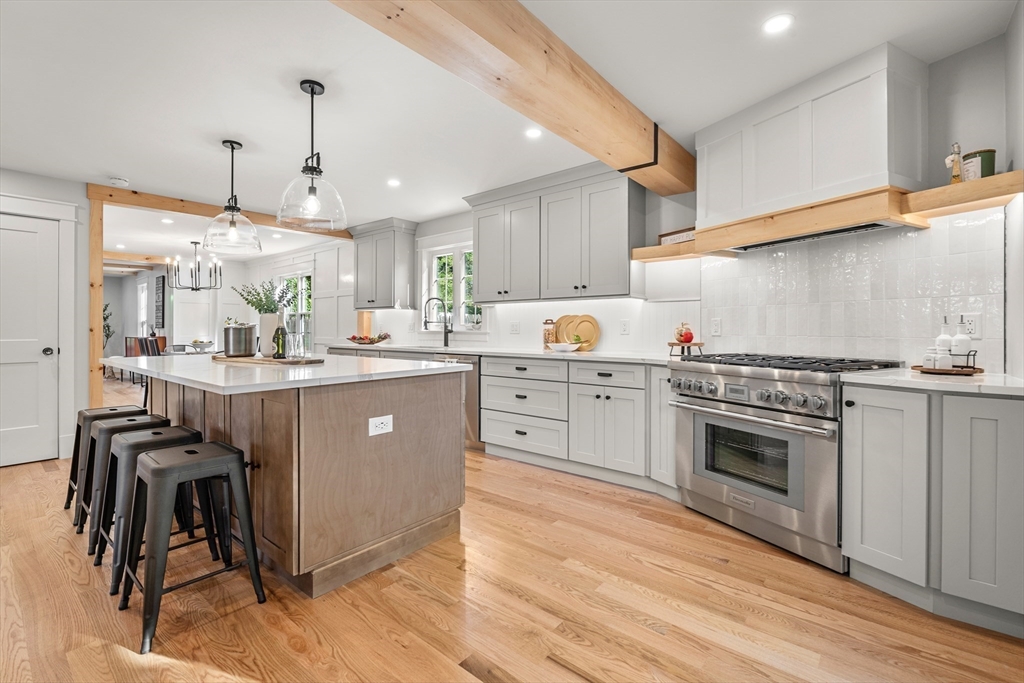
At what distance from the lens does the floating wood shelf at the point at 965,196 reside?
1.97 m

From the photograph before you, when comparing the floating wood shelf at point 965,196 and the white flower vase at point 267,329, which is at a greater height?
the floating wood shelf at point 965,196

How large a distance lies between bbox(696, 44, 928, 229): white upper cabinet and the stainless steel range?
35.8 inches

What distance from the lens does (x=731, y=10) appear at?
2033 millimetres

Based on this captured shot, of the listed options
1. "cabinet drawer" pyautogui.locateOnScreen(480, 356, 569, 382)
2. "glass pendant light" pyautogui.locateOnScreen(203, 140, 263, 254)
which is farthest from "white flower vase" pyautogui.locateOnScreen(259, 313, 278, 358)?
"cabinet drawer" pyautogui.locateOnScreen(480, 356, 569, 382)

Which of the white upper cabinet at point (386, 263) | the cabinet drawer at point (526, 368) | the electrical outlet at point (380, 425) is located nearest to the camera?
the electrical outlet at point (380, 425)

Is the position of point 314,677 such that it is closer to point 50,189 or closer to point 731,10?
point 731,10

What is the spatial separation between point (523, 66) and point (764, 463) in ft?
7.26

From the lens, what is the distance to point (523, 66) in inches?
78.8

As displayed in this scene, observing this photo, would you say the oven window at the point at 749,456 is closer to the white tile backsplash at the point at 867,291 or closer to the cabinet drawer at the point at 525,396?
the white tile backsplash at the point at 867,291

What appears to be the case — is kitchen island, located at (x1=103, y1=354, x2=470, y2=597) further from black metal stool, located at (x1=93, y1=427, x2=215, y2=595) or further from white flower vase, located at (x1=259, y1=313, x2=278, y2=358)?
white flower vase, located at (x1=259, y1=313, x2=278, y2=358)

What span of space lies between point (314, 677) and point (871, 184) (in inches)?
120

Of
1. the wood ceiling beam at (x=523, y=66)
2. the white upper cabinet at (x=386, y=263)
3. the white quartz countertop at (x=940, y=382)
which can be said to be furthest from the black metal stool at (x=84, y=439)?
the white quartz countertop at (x=940, y=382)

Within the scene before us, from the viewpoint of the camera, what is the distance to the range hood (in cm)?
230

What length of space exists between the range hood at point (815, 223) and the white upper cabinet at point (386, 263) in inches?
144
